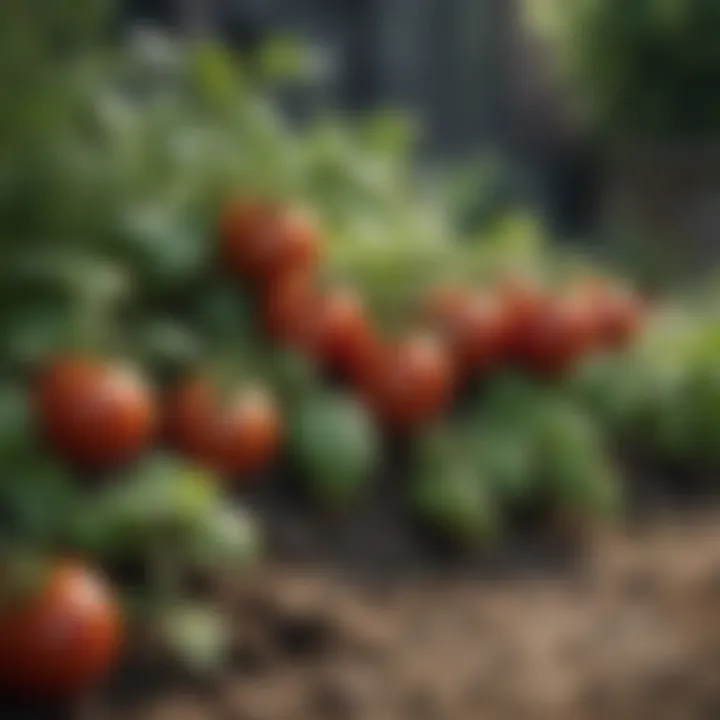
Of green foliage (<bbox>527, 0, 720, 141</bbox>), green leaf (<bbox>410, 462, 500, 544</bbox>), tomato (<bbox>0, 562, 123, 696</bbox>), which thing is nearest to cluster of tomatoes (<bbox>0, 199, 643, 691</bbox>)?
tomato (<bbox>0, 562, 123, 696</bbox>)

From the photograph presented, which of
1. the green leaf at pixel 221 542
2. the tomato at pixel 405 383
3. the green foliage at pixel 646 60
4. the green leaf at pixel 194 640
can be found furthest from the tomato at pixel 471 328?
the green foliage at pixel 646 60

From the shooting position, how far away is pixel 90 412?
2.30 metres

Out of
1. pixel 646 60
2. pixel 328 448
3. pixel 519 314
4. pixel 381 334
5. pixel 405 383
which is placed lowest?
pixel 328 448

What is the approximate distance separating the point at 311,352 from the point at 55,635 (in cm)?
84

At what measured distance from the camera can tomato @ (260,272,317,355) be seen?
2791 millimetres

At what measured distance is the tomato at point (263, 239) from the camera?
9.01ft

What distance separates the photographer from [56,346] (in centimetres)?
240

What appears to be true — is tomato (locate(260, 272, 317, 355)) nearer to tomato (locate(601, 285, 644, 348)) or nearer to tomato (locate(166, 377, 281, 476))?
tomato (locate(166, 377, 281, 476))

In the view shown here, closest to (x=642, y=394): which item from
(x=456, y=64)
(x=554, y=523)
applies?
(x=554, y=523)

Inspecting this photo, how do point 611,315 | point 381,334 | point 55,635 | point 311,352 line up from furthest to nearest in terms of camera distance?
point 611,315 < point 381,334 < point 311,352 < point 55,635

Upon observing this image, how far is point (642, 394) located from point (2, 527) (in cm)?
130

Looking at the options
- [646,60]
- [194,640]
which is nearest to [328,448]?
[194,640]

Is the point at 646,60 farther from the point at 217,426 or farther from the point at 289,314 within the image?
the point at 217,426

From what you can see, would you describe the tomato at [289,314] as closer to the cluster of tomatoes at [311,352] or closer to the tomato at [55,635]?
the cluster of tomatoes at [311,352]
